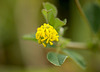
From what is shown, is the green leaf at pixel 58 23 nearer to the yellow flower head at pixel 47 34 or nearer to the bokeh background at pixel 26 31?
the yellow flower head at pixel 47 34

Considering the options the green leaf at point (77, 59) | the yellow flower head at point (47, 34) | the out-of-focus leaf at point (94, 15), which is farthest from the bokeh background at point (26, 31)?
the yellow flower head at point (47, 34)

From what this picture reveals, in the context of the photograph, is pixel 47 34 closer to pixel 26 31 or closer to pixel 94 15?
pixel 94 15

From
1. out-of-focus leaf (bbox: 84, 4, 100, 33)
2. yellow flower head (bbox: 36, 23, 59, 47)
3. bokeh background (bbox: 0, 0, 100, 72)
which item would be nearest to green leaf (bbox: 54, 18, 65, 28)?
yellow flower head (bbox: 36, 23, 59, 47)

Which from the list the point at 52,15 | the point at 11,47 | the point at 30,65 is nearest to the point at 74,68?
the point at 30,65

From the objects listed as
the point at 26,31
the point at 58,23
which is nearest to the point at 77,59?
the point at 58,23

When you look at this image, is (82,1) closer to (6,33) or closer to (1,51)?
(6,33)

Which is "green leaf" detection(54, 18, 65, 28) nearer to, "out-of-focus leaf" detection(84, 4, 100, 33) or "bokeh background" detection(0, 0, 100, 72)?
"out-of-focus leaf" detection(84, 4, 100, 33)
